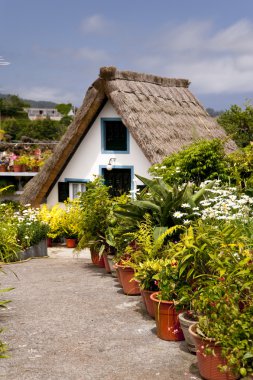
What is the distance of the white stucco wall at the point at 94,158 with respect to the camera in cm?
1753

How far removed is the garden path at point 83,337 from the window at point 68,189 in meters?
8.80

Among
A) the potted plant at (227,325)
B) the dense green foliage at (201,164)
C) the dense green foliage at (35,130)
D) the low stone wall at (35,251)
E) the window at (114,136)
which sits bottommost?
the low stone wall at (35,251)

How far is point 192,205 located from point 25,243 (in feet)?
17.2

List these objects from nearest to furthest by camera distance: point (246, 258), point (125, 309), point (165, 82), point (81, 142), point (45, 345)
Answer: point (246, 258)
point (45, 345)
point (125, 309)
point (81, 142)
point (165, 82)

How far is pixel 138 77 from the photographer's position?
19.4 meters

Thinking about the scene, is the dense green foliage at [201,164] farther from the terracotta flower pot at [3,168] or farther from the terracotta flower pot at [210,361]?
the terracotta flower pot at [3,168]

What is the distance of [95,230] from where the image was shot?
35.1 ft

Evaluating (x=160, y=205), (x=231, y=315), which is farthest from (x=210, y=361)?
(x=160, y=205)

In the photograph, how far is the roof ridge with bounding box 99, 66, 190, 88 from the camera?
58.1 ft

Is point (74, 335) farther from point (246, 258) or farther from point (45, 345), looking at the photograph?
point (246, 258)

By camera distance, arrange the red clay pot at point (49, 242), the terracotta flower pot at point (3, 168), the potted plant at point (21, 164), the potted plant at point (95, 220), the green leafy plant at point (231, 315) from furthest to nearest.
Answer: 1. the terracotta flower pot at point (3, 168)
2. the potted plant at point (21, 164)
3. the red clay pot at point (49, 242)
4. the potted plant at point (95, 220)
5. the green leafy plant at point (231, 315)

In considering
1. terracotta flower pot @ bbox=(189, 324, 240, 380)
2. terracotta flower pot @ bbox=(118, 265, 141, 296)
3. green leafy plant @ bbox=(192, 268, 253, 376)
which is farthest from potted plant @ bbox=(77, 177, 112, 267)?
terracotta flower pot @ bbox=(189, 324, 240, 380)

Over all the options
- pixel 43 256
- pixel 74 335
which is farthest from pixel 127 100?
pixel 74 335

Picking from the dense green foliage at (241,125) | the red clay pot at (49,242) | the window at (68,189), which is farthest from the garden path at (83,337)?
the dense green foliage at (241,125)
